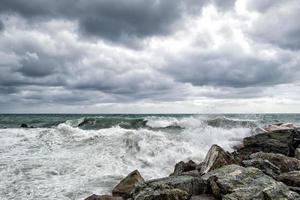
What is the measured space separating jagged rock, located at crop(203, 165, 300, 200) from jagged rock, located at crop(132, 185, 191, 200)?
27.2 inches

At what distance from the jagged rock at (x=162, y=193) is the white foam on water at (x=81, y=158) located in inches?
127

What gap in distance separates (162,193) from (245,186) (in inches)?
64.7

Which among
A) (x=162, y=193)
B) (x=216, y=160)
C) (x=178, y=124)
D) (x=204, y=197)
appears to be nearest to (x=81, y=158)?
(x=216, y=160)

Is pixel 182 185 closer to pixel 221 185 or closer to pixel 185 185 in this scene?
pixel 185 185

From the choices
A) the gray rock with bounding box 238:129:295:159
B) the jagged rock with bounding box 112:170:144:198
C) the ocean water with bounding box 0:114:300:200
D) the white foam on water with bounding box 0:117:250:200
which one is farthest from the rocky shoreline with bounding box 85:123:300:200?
the gray rock with bounding box 238:129:295:159

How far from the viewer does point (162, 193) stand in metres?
5.49

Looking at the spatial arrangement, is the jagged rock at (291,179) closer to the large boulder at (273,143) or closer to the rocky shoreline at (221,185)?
the rocky shoreline at (221,185)

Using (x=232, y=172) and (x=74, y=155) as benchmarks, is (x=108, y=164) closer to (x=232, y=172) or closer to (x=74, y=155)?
(x=74, y=155)

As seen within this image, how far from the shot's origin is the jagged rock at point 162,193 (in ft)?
17.9

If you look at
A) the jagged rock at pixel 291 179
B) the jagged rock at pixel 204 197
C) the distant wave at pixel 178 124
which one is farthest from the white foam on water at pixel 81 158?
the distant wave at pixel 178 124

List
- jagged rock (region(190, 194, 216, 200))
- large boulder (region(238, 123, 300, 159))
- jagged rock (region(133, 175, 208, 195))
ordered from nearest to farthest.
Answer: jagged rock (region(190, 194, 216, 200)) < jagged rock (region(133, 175, 208, 195)) < large boulder (region(238, 123, 300, 159))

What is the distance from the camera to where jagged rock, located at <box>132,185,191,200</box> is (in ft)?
17.9

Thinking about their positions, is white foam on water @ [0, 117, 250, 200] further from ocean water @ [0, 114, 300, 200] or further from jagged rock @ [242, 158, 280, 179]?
jagged rock @ [242, 158, 280, 179]

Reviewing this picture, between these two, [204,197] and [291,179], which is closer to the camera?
[204,197]
